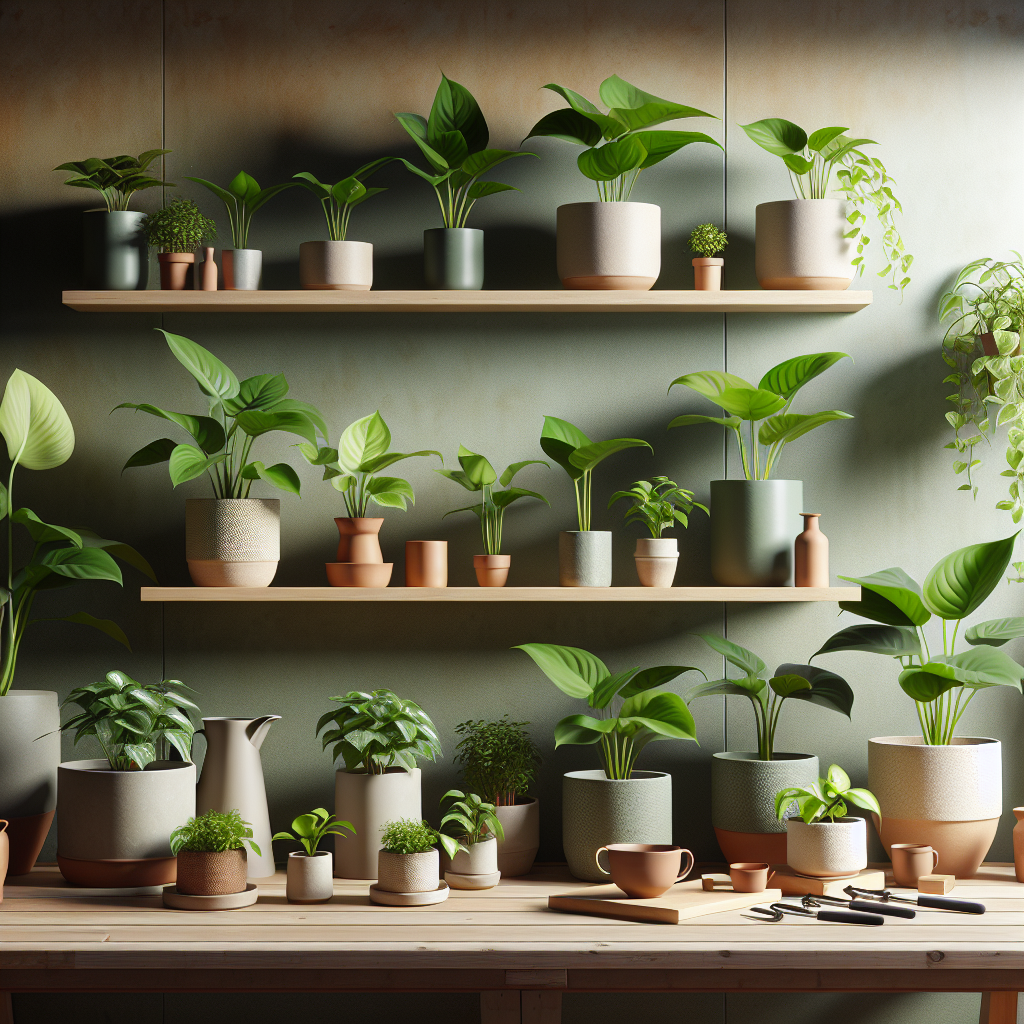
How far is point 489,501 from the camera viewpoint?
2.30 meters

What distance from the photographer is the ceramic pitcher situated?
2.13 m

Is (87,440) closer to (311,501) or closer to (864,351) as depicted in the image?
(311,501)

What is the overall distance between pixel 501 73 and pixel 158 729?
1619 millimetres

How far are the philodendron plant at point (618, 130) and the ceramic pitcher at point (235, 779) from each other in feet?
4.38

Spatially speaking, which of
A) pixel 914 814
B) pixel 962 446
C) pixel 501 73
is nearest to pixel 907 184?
pixel 962 446

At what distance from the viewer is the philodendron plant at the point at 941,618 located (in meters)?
2.11

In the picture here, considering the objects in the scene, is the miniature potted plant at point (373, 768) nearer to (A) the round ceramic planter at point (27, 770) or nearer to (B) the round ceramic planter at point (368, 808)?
(B) the round ceramic planter at point (368, 808)

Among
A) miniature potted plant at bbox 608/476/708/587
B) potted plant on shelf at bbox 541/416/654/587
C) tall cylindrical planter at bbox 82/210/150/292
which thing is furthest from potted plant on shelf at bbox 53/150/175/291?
miniature potted plant at bbox 608/476/708/587

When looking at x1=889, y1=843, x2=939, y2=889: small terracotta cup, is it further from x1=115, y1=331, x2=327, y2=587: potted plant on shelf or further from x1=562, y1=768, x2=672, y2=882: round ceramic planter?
x1=115, y1=331, x2=327, y2=587: potted plant on shelf

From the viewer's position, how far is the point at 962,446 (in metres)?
2.37

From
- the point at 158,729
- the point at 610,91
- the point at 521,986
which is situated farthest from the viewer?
the point at 610,91

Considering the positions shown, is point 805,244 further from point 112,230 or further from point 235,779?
point 235,779

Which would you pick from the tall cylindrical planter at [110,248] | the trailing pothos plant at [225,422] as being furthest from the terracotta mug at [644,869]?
the tall cylindrical planter at [110,248]

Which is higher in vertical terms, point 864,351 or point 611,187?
point 611,187
